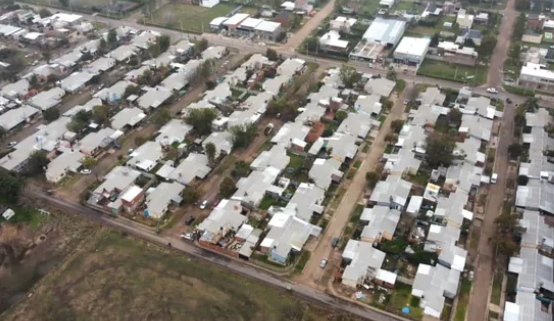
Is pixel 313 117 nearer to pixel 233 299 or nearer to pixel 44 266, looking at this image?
pixel 233 299

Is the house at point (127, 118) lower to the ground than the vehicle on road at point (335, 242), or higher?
higher

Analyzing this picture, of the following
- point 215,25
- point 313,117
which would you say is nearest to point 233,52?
point 215,25

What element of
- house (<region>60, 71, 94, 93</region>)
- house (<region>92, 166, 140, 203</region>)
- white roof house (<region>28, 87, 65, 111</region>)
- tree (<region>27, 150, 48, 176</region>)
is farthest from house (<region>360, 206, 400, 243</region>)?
house (<region>60, 71, 94, 93</region>)

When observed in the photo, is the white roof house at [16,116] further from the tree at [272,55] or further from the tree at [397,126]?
the tree at [397,126]

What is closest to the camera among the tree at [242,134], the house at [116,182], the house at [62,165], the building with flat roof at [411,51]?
the house at [116,182]

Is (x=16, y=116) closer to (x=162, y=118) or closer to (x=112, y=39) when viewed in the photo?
(x=162, y=118)

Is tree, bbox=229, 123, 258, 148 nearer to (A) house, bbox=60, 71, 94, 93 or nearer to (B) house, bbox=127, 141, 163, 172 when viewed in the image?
(B) house, bbox=127, 141, 163, 172

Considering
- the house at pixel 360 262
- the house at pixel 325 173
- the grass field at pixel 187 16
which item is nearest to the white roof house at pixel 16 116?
the grass field at pixel 187 16
